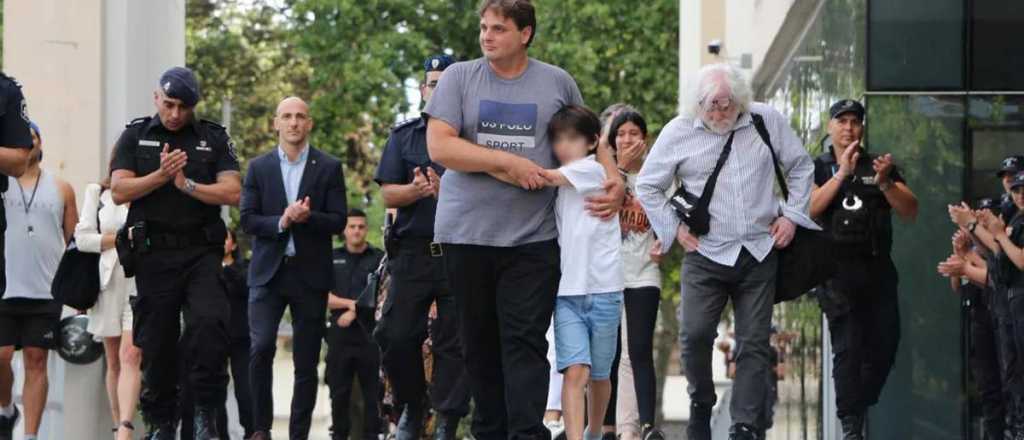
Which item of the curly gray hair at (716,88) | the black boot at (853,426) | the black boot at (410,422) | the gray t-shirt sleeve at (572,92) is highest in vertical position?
the curly gray hair at (716,88)

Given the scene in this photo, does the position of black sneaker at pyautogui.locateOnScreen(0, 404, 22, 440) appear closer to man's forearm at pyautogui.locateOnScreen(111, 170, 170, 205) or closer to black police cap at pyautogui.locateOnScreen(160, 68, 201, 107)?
man's forearm at pyautogui.locateOnScreen(111, 170, 170, 205)

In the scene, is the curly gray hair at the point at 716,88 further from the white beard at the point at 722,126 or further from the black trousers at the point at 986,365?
the black trousers at the point at 986,365

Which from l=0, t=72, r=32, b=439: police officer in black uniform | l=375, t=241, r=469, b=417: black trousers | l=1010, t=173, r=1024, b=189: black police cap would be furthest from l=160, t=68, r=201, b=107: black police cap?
l=1010, t=173, r=1024, b=189: black police cap

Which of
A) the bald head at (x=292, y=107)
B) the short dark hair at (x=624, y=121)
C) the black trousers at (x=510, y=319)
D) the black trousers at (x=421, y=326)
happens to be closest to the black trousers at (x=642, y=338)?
the short dark hair at (x=624, y=121)

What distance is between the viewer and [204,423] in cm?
1254

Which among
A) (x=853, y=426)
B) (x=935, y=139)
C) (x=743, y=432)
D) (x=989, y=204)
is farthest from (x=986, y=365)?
(x=743, y=432)

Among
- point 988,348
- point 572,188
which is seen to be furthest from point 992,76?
point 572,188

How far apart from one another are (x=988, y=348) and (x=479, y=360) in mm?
6745

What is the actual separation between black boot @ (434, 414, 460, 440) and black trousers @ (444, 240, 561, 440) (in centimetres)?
274

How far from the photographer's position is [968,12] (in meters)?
15.8

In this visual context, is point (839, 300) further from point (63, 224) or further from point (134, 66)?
point (134, 66)

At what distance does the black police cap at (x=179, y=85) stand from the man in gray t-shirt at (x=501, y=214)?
286 cm

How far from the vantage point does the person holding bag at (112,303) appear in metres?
13.6

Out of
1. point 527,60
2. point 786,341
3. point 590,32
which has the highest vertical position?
point 590,32
